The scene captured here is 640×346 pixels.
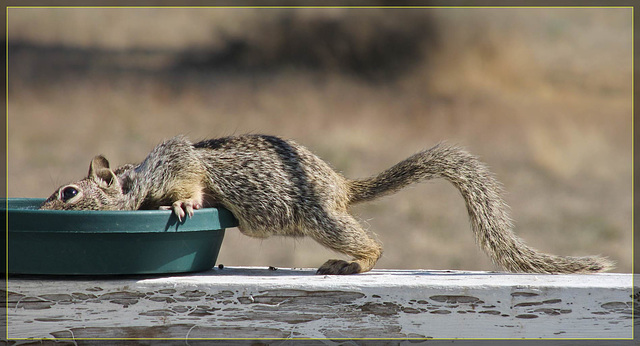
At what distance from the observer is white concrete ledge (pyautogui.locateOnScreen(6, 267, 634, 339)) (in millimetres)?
2359

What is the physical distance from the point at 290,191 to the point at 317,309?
717mm

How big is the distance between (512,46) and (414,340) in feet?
36.0

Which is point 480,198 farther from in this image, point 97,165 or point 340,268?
point 97,165

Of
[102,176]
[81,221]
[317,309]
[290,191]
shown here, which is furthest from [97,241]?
[290,191]

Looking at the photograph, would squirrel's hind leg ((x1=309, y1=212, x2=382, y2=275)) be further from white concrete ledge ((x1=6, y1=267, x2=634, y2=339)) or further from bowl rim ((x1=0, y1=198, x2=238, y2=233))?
bowl rim ((x1=0, y1=198, x2=238, y2=233))

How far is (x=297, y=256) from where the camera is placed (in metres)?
7.02

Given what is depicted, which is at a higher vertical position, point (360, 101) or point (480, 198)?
point (360, 101)

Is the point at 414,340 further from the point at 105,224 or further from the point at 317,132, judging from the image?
the point at 317,132

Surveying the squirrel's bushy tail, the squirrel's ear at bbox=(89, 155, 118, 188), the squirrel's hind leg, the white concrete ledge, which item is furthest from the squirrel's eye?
the squirrel's bushy tail

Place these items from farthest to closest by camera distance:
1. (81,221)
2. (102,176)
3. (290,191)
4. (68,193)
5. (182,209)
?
(290,191) < (102,176) < (68,193) < (182,209) < (81,221)

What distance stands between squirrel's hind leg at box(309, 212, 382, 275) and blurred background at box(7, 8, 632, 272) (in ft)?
12.8

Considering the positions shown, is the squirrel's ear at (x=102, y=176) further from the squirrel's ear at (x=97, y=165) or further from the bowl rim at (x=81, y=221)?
the bowl rim at (x=81, y=221)

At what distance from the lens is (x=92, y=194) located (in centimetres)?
279

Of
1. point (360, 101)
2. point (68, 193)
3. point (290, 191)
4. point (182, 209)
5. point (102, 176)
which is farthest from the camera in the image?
point (360, 101)
